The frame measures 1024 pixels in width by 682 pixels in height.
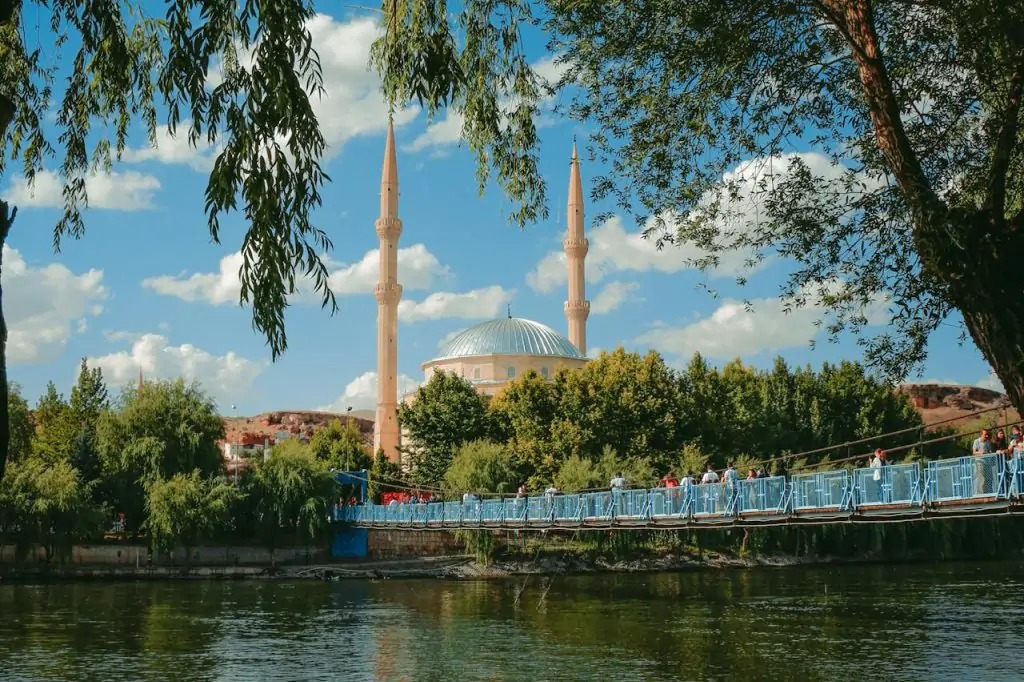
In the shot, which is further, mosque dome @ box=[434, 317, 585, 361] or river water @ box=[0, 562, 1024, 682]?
mosque dome @ box=[434, 317, 585, 361]

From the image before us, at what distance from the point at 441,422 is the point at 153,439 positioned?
44.6 feet

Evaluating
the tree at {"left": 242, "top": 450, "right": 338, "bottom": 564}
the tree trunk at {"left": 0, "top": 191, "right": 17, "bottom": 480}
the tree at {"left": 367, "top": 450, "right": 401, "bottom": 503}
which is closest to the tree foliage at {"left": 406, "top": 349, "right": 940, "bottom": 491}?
the tree at {"left": 367, "top": 450, "right": 401, "bottom": 503}

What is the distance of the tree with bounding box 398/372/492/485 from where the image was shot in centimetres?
4706

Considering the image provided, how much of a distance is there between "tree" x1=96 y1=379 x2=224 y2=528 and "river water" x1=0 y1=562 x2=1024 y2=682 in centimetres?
466

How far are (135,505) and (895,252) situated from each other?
34.5 meters

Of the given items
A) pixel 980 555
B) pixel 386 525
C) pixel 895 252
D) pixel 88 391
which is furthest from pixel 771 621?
pixel 88 391

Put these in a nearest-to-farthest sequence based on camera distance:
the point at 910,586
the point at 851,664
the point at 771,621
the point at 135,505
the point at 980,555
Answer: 1. the point at 851,664
2. the point at 771,621
3. the point at 910,586
4. the point at 135,505
5. the point at 980,555

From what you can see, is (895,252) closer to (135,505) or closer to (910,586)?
(910,586)

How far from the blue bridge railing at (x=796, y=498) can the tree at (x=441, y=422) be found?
13.6m

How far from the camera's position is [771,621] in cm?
2278

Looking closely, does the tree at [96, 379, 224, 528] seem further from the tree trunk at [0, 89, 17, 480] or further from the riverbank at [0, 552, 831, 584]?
the tree trunk at [0, 89, 17, 480]

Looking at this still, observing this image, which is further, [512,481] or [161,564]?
[512,481]

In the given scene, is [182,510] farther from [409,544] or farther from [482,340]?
[482,340]

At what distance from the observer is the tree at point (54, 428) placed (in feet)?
133
